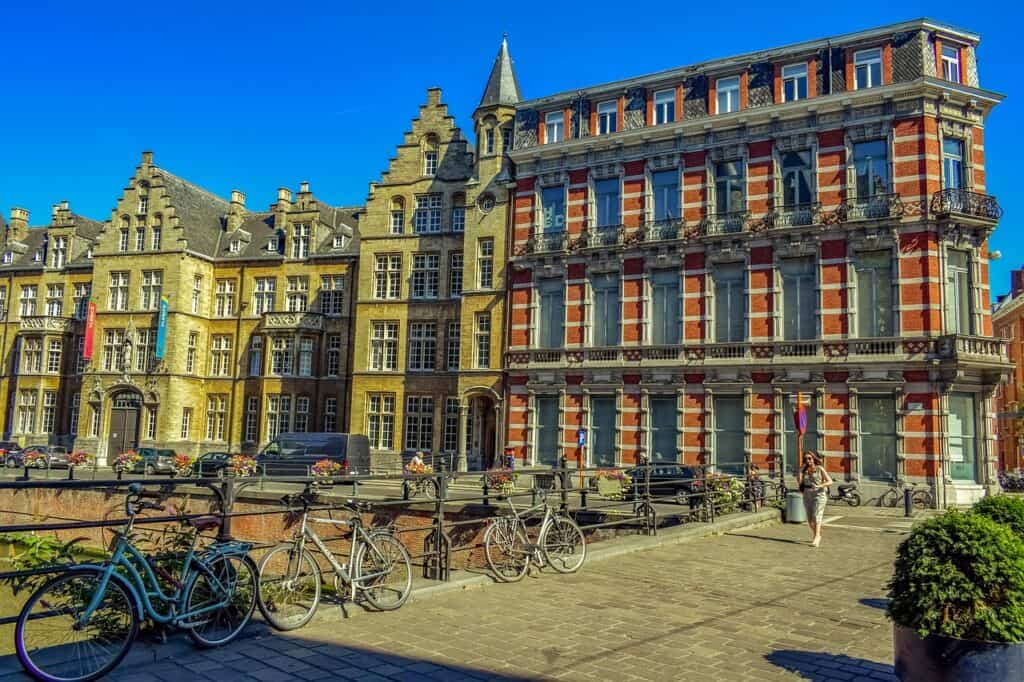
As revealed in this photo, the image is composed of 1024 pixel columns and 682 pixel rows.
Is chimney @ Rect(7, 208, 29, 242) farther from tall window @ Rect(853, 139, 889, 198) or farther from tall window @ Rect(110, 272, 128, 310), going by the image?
tall window @ Rect(853, 139, 889, 198)

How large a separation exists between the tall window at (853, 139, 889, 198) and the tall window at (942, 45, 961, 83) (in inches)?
135

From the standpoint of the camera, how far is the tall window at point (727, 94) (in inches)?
1168

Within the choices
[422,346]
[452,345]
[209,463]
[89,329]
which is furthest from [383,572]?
[89,329]

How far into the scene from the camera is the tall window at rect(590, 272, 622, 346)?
31.1 m

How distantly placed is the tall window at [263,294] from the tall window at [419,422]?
12614 millimetres

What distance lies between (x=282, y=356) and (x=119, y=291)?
11.6m

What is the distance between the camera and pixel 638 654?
6695 millimetres

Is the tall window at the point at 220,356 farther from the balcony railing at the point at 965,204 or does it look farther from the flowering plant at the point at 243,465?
the balcony railing at the point at 965,204

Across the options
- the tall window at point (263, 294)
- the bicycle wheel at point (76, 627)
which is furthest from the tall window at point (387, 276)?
the bicycle wheel at point (76, 627)

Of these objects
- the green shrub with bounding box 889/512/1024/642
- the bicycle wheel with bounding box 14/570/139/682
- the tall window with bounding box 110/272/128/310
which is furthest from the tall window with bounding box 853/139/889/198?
the tall window with bounding box 110/272/128/310

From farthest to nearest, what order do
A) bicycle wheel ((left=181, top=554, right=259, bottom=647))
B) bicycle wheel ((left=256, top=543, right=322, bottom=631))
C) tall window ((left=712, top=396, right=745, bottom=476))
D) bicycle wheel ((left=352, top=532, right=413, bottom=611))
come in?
tall window ((left=712, top=396, right=745, bottom=476)) < bicycle wheel ((left=352, top=532, right=413, bottom=611)) < bicycle wheel ((left=256, top=543, right=322, bottom=631)) < bicycle wheel ((left=181, top=554, right=259, bottom=647))

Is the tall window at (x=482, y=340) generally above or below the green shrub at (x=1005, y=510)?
above

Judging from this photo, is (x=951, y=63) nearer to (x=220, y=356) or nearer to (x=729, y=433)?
(x=729, y=433)

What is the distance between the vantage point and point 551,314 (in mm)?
32750
